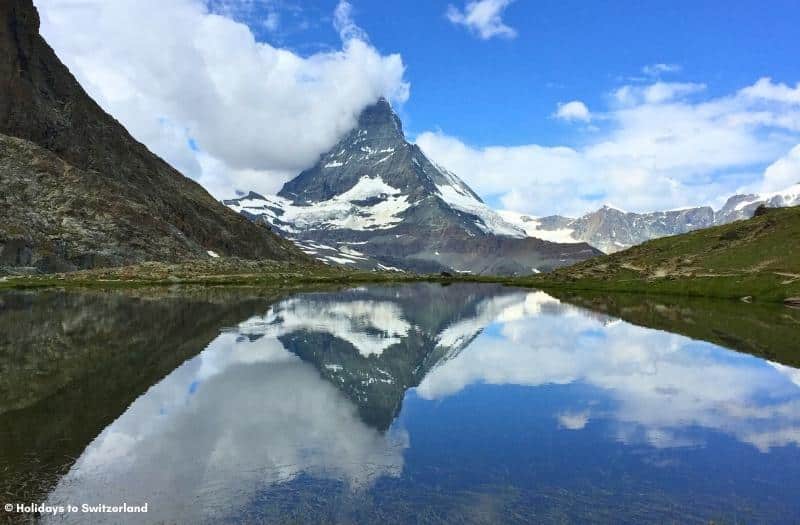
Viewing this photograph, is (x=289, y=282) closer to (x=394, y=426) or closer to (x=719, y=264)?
(x=719, y=264)

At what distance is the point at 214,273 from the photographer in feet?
548

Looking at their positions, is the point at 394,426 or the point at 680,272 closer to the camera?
the point at 394,426

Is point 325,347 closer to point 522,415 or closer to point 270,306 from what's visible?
point 522,415

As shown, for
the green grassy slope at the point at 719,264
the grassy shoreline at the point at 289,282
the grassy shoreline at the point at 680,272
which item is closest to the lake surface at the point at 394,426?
the grassy shoreline at the point at 289,282

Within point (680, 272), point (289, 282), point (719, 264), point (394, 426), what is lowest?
point (394, 426)

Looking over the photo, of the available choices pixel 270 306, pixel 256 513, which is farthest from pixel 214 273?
pixel 256 513

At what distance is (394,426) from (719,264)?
396ft

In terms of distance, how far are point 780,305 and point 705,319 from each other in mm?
30118

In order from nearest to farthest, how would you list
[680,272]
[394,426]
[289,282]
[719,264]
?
[394,426] < [719,264] < [680,272] < [289,282]

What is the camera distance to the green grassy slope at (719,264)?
348 ft

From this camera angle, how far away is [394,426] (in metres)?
26.6

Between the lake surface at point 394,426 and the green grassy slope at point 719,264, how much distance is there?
187ft

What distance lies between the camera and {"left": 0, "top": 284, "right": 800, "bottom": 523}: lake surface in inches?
707

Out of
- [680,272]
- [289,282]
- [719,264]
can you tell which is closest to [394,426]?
[719,264]
